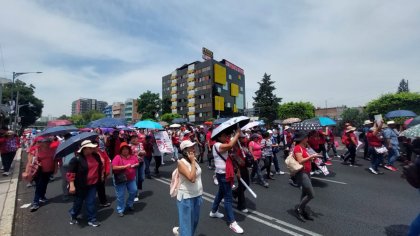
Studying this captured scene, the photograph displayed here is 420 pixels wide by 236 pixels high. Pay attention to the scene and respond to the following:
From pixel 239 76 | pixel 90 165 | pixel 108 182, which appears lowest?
pixel 108 182

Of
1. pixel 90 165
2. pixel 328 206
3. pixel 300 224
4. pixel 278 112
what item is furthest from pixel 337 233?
pixel 278 112

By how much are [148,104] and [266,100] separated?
3204cm

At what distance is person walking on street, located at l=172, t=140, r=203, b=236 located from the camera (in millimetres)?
3705

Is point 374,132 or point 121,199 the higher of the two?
point 374,132

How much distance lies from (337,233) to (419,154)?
179 cm

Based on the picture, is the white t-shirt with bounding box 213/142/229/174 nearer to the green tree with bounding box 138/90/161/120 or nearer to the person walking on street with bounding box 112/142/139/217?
the person walking on street with bounding box 112/142/139/217


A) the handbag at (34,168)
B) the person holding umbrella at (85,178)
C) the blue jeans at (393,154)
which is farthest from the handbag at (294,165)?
the blue jeans at (393,154)

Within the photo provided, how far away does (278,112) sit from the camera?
55.0 metres

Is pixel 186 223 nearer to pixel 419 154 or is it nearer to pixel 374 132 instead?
pixel 419 154

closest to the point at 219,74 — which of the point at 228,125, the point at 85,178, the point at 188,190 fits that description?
the point at 85,178

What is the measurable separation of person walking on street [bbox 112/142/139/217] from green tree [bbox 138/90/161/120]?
63971mm

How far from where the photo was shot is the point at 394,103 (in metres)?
→ 41.7

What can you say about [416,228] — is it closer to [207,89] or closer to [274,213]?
[274,213]

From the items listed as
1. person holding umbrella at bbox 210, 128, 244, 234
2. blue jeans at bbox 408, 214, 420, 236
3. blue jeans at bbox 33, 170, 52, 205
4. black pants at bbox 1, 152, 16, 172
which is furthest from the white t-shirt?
black pants at bbox 1, 152, 16, 172
